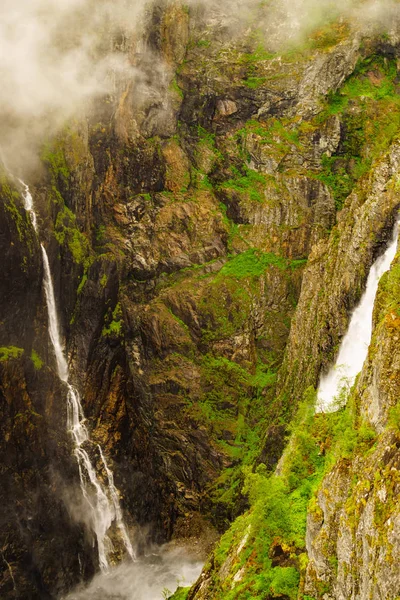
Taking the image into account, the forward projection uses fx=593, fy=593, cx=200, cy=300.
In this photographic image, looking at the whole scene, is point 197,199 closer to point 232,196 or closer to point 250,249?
point 232,196

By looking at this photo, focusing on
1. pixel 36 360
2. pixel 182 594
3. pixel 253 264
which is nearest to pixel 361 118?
pixel 253 264

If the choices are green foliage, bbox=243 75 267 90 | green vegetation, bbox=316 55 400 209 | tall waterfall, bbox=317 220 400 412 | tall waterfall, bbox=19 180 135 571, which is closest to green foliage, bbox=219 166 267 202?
green vegetation, bbox=316 55 400 209

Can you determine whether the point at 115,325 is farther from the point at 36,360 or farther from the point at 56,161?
the point at 56,161

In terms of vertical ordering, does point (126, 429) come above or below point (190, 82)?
below

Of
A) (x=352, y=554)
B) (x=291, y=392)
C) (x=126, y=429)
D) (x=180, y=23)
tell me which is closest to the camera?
(x=352, y=554)

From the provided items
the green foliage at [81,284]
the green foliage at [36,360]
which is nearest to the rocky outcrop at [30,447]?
the green foliage at [36,360]

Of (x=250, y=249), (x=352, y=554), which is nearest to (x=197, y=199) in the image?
(x=250, y=249)
